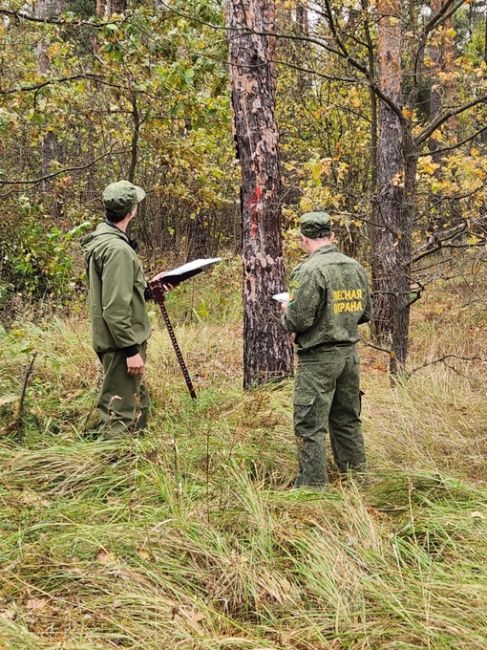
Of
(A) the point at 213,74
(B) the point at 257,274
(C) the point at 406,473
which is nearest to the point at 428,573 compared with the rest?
(C) the point at 406,473

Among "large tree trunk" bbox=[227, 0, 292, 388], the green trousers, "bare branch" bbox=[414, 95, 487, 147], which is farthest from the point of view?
"large tree trunk" bbox=[227, 0, 292, 388]

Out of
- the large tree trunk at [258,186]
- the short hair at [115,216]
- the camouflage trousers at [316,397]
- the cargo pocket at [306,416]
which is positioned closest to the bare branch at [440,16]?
the large tree trunk at [258,186]

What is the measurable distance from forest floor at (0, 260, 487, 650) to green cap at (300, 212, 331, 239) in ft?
4.49

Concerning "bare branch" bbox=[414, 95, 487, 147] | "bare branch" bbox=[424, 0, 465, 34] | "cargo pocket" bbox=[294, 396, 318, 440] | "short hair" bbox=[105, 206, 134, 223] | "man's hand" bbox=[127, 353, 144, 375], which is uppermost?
"bare branch" bbox=[424, 0, 465, 34]

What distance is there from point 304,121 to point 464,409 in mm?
7104

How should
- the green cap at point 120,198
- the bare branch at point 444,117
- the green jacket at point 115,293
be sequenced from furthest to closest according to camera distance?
the bare branch at point 444,117 → the green cap at point 120,198 → the green jacket at point 115,293

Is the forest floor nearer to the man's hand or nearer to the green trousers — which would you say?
the green trousers

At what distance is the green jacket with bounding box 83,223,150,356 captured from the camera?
396 centimetres

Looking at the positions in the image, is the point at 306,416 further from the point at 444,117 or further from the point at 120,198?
the point at 444,117

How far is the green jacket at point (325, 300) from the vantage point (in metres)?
3.69

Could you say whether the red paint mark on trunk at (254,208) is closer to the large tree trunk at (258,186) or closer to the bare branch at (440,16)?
the large tree trunk at (258,186)

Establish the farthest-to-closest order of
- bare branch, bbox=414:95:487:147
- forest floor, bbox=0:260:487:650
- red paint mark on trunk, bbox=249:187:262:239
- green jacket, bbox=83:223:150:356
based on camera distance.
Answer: red paint mark on trunk, bbox=249:187:262:239, bare branch, bbox=414:95:487:147, green jacket, bbox=83:223:150:356, forest floor, bbox=0:260:487:650

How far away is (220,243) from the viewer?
1269 cm

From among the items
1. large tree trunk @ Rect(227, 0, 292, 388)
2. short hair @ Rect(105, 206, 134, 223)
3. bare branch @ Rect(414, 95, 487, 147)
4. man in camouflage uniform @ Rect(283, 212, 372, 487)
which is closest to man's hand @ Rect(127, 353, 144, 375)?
short hair @ Rect(105, 206, 134, 223)
